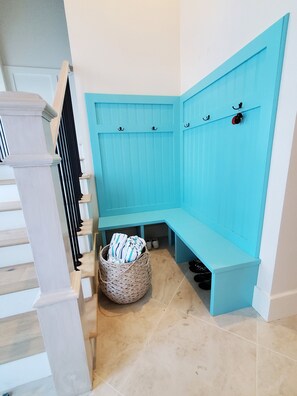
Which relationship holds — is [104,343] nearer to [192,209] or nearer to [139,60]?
[192,209]

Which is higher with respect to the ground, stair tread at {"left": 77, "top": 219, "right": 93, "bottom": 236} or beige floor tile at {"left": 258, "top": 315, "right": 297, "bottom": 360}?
stair tread at {"left": 77, "top": 219, "right": 93, "bottom": 236}

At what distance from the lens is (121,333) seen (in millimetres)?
1174

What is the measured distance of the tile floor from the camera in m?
0.88

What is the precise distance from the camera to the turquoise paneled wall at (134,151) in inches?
73.8

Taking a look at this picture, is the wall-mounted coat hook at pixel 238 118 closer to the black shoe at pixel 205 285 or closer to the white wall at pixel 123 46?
the white wall at pixel 123 46

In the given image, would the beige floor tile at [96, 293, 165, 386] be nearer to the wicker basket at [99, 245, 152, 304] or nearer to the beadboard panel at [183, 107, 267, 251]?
the wicker basket at [99, 245, 152, 304]

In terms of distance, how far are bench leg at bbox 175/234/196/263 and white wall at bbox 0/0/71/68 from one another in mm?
3048

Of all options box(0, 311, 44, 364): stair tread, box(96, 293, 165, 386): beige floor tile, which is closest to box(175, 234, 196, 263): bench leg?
box(96, 293, 165, 386): beige floor tile

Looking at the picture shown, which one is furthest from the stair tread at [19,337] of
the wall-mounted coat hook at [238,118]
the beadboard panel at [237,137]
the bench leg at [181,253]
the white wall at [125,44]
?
the white wall at [125,44]

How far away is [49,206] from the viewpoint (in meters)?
0.64

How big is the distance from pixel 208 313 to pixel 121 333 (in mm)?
597

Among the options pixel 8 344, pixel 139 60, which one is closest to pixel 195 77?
pixel 139 60

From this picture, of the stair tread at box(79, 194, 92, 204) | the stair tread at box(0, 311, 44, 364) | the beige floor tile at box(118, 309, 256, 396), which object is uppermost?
the stair tread at box(79, 194, 92, 204)

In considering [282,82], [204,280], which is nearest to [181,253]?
[204,280]
